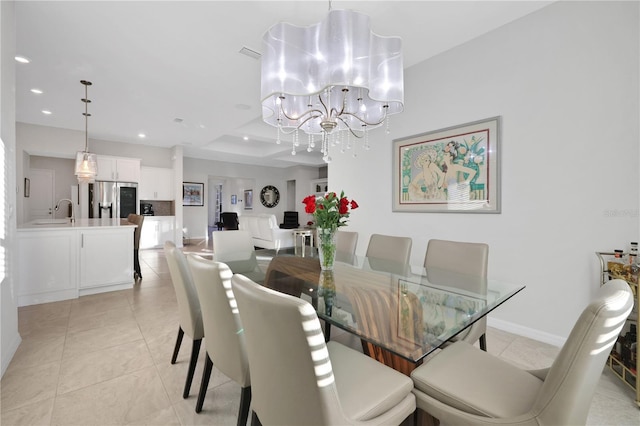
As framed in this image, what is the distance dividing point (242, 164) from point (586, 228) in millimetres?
9197

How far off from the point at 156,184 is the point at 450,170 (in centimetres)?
709

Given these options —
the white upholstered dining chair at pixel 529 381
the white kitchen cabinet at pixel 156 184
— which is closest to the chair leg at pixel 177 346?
the white upholstered dining chair at pixel 529 381

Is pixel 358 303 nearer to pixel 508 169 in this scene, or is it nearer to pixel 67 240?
pixel 508 169

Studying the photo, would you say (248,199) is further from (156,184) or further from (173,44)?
(173,44)

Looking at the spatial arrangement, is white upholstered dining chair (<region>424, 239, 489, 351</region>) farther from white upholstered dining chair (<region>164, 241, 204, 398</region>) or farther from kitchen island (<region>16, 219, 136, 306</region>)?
kitchen island (<region>16, 219, 136, 306</region>)

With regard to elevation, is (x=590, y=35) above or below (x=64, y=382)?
above

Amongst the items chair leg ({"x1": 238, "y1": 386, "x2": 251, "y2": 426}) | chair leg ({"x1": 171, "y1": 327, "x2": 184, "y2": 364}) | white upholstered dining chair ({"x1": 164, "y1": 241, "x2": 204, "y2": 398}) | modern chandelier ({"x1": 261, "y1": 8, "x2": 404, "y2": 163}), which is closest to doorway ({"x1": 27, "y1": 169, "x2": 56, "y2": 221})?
chair leg ({"x1": 171, "y1": 327, "x2": 184, "y2": 364})

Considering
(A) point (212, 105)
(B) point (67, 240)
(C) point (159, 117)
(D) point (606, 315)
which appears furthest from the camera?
(C) point (159, 117)

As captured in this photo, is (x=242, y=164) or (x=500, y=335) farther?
(x=242, y=164)

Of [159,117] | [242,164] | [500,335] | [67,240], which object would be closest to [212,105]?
[159,117]

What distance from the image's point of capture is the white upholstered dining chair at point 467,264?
1.69 metres

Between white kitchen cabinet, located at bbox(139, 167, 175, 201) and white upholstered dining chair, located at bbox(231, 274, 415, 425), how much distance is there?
293 inches

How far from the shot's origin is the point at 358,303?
4.67 ft

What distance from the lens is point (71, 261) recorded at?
3.37 metres
